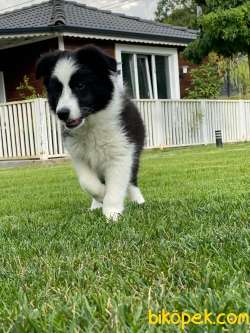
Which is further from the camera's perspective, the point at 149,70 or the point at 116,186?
the point at 149,70

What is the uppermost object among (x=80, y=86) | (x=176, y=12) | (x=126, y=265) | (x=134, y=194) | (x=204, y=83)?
(x=176, y=12)

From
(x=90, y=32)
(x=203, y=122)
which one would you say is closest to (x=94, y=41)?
(x=90, y=32)

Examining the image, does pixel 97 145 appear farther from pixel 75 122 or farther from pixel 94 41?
pixel 94 41

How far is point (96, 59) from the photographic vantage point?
4.70m

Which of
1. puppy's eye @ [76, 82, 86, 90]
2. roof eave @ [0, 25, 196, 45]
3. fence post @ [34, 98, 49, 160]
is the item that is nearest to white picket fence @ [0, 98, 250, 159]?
fence post @ [34, 98, 49, 160]

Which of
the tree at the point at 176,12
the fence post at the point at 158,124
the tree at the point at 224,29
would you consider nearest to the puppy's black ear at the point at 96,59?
the fence post at the point at 158,124

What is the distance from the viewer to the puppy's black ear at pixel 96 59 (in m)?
4.64

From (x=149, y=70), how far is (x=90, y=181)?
680 inches

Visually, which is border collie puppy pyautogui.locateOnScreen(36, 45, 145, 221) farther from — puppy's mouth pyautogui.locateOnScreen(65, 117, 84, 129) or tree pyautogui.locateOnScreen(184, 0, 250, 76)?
tree pyautogui.locateOnScreen(184, 0, 250, 76)

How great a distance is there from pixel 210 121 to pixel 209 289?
61.1ft

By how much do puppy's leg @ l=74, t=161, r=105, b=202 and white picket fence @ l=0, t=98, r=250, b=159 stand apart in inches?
315

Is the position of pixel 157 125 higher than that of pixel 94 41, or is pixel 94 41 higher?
pixel 94 41

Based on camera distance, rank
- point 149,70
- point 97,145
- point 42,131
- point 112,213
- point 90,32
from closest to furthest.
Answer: point 112,213, point 97,145, point 42,131, point 90,32, point 149,70

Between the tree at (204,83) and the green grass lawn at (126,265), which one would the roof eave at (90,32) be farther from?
the green grass lawn at (126,265)
